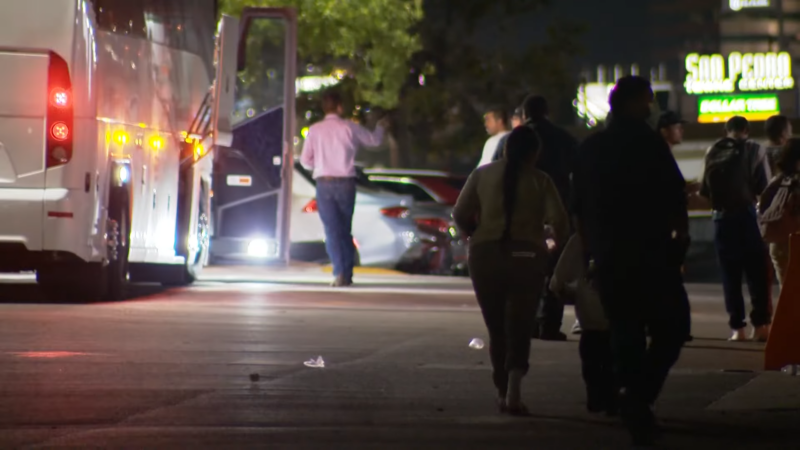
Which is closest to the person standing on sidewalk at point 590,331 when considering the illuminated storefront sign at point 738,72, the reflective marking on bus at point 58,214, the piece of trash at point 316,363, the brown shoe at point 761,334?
the piece of trash at point 316,363

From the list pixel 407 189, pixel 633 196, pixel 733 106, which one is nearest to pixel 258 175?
pixel 407 189

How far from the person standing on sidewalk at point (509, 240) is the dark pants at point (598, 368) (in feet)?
0.98

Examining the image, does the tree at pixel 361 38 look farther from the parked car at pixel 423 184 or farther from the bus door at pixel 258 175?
the bus door at pixel 258 175

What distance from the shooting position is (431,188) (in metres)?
22.3

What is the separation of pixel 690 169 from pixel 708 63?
6208cm

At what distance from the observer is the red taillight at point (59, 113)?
13492 mm

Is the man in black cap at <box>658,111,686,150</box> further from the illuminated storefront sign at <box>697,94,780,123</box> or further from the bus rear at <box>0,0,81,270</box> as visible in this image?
the illuminated storefront sign at <box>697,94,780,123</box>

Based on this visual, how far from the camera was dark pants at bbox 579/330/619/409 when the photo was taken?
8594 millimetres

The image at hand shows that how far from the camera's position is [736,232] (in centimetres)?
1253

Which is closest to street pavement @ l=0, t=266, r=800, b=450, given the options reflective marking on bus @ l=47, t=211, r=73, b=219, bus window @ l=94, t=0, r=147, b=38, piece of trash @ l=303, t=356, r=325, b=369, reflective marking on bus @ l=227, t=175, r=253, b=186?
piece of trash @ l=303, t=356, r=325, b=369

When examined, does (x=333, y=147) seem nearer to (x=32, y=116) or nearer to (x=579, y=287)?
(x=32, y=116)

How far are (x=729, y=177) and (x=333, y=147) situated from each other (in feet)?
20.4

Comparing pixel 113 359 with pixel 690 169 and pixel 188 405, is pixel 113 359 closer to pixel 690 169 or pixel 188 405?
pixel 188 405

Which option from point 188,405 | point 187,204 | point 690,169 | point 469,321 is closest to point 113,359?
point 188,405
